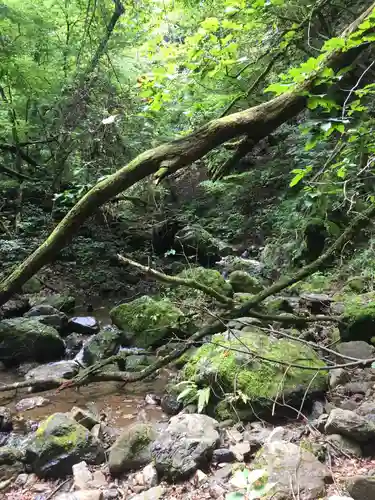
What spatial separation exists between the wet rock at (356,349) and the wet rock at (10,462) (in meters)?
3.28

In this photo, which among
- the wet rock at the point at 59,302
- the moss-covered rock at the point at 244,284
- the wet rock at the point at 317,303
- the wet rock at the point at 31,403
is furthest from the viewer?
the wet rock at the point at 59,302

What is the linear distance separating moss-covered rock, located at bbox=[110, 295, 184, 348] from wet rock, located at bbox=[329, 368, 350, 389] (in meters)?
2.40

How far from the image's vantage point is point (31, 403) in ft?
16.8

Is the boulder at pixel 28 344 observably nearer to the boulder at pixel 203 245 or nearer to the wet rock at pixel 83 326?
the wet rock at pixel 83 326

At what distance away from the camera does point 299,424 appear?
3.92 m

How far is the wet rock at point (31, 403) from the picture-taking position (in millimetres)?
5016

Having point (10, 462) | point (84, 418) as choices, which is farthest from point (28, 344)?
point (10, 462)

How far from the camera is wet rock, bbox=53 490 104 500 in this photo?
3.11m

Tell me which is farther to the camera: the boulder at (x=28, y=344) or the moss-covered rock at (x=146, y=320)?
the moss-covered rock at (x=146, y=320)

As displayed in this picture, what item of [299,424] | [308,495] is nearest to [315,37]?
[299,424]

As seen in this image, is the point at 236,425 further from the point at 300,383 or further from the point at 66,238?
the point at 66,238

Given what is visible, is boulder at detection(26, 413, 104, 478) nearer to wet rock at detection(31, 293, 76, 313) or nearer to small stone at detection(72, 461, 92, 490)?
small stone at detection(72, 461, 92, 490)

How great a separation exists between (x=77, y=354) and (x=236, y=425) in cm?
354

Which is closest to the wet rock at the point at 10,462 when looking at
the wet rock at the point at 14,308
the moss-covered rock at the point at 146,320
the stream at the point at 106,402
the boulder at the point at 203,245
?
the stream at the point at 106,402
